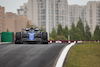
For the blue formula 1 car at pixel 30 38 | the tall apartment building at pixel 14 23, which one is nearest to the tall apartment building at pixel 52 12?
the tall apartment building at pixel 14 23

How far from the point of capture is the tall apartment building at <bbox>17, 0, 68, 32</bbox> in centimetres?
19019

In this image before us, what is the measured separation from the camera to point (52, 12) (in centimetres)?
19950

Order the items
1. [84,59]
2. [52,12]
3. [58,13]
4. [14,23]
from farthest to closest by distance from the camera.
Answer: [52,12] → [58,13] → [14,23] → [84,59]

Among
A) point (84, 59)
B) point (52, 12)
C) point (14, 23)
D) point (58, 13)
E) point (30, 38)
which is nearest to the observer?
point (84, 59)

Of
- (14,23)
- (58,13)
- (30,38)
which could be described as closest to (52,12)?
(58,13)

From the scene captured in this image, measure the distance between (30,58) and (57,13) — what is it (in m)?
190

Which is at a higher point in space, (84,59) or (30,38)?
(30,38)

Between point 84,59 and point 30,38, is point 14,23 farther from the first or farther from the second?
point 84,59

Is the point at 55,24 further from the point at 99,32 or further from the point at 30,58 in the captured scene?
the point at 30,58

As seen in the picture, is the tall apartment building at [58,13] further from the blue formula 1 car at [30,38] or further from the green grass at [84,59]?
the green grass at [84,59]

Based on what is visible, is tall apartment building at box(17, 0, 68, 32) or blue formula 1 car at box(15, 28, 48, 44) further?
tall apartment building at box(17, 0, 68, 32)

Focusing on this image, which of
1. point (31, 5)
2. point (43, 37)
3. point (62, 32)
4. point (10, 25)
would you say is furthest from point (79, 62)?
point (31, 5)

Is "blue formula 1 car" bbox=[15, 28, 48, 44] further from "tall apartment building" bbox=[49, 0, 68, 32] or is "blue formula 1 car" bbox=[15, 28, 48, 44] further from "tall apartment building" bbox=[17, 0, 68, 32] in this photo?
"tall apartment building" bbox=[49, 0, 68, 32]

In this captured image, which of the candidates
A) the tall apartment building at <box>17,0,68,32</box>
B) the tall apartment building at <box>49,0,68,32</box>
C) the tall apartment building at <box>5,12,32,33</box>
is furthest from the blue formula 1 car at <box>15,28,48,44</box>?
the tall apartment building at <box>49,0,68,32</box>
